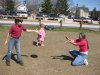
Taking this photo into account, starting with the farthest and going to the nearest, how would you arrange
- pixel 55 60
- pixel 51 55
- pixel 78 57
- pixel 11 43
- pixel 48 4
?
pixel 48 4
pixel 51 55
pixel 55 60
pixel 78 57
pixel 11 43

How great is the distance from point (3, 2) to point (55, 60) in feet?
220

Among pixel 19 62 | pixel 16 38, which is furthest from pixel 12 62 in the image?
pixel 16 38

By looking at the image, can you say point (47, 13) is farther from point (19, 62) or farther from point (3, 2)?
point (19, 62)

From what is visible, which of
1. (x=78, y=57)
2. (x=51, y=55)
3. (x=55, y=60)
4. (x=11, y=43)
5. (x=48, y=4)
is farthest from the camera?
(x=48, y=4)

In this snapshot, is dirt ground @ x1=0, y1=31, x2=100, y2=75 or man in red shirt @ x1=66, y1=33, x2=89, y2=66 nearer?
dirt ground @ x1=0, y1=31, x2=100, y2=75

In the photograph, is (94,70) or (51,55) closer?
(94,70)

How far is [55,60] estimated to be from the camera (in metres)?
12.2

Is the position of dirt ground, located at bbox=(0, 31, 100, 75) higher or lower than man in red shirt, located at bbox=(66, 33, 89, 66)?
lower

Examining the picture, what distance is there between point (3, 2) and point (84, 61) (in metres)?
68.0

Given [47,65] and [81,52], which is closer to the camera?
[47,65]

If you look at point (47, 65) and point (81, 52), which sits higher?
point (81, 52)

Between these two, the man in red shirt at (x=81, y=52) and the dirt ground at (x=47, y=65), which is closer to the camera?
the dirt ground at (x=47, y=65)

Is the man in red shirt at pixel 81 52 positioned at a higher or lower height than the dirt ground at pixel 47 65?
higher

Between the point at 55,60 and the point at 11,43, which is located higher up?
the point at 11,43
